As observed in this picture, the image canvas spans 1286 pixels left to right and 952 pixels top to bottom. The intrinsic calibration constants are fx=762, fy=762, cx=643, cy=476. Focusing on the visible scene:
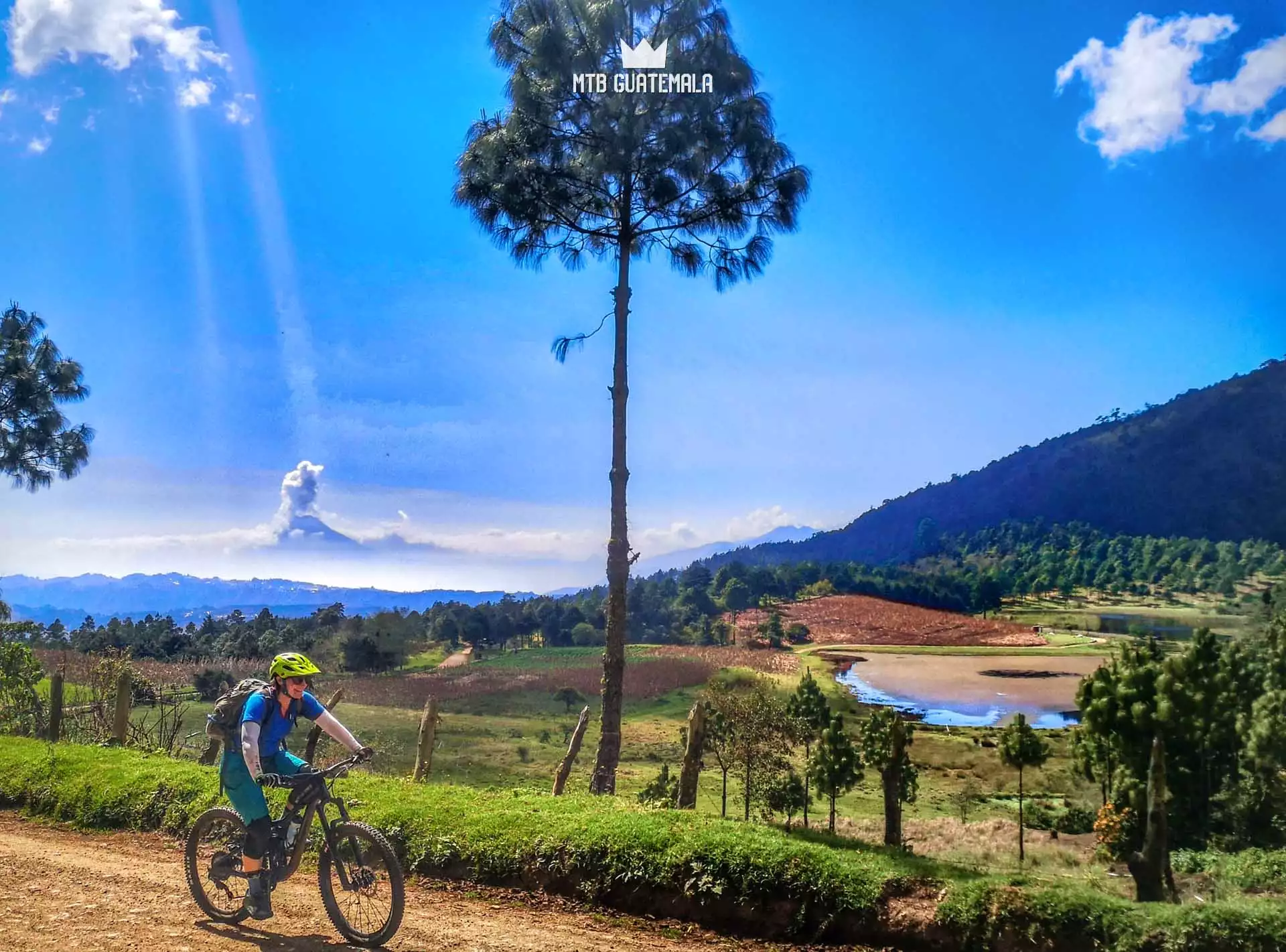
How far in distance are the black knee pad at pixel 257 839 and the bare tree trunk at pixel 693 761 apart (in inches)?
205

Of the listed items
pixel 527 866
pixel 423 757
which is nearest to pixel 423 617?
pixel 423 757

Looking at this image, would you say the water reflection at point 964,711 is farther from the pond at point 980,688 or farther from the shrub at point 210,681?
the shrub at point 210,681

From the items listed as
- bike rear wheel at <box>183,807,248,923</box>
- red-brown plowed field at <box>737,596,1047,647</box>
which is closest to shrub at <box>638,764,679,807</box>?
bike rear wheel at <box>183,807,248,923</box>

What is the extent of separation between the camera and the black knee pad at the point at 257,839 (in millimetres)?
5684

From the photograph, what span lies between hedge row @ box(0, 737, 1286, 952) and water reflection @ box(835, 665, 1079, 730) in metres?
26.0

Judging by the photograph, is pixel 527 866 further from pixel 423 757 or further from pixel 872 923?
pixel 423 757

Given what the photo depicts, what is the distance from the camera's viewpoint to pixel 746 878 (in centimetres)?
633

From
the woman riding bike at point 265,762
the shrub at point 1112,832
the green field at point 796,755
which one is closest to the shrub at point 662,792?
the green field at point 796,755

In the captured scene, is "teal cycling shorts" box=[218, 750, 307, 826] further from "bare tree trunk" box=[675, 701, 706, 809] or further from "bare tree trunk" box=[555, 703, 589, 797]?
"bare tree trunk" box=[555, 703, 589, 797]

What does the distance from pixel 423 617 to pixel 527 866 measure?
48305 mm

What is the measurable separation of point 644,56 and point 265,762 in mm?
10902

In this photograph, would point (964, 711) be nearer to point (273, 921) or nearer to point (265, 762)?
point (273, 921)

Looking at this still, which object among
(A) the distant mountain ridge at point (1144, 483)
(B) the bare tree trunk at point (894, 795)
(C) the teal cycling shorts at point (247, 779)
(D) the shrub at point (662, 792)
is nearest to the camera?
(C) the teal cycling shorts at point (247, 779)

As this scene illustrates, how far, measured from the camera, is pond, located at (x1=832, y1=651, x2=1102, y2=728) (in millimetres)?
30594
